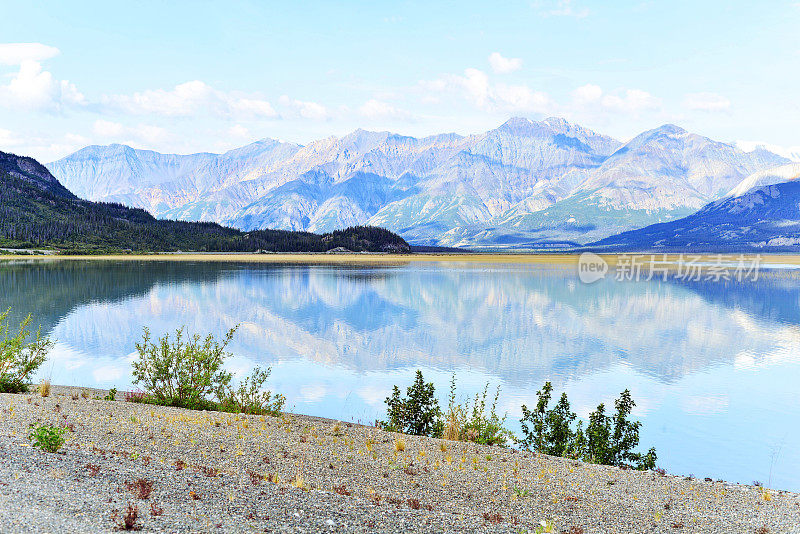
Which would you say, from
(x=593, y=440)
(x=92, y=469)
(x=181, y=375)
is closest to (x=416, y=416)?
(x=593, y=440)

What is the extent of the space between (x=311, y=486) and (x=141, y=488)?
2.99 meters


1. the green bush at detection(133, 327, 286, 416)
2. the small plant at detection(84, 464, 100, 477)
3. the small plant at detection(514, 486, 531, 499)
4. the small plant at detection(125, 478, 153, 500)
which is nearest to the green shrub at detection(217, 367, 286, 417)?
the green bush at detection(133, 327, 286, 416)

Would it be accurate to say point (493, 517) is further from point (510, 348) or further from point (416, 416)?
point (510, 348)

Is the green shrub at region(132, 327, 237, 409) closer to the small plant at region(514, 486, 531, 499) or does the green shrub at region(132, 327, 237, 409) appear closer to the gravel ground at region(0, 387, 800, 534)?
the gravel ground at region(0, 387, 800, 534)

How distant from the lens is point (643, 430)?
18.8m

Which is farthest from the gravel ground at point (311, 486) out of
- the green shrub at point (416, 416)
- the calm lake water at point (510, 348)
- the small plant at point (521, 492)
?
the calm lake water at point (510, 348)

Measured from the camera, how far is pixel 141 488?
902cm

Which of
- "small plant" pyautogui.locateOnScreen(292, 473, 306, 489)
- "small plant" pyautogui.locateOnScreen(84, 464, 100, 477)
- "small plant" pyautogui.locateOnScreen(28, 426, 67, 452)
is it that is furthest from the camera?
"small plant" pyautogui.locateOnScreen(28, 426, 67, 452)

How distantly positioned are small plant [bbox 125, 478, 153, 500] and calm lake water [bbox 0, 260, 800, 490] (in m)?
10.2

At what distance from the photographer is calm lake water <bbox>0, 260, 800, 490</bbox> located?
19.8 metres

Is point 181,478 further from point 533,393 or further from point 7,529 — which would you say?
point 533,393

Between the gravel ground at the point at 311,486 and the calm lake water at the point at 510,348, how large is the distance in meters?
5.05

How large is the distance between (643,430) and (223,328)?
29.2 metres

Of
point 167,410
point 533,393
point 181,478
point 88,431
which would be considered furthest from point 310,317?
point 181,478
